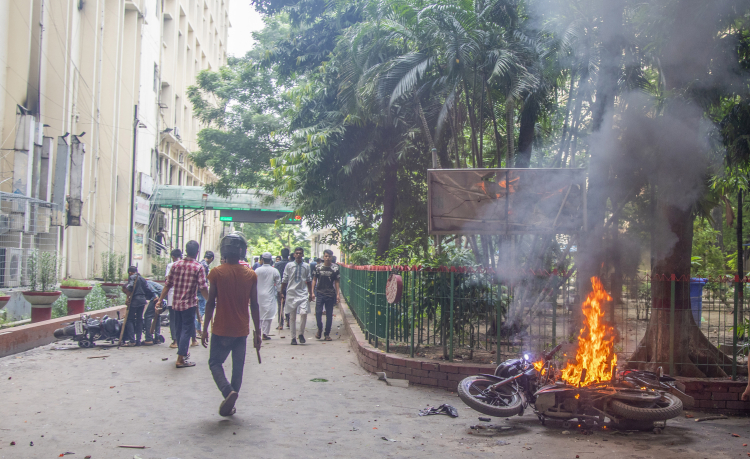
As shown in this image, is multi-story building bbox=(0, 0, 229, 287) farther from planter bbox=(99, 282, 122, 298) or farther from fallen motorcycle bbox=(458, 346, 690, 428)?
fallen motorcycle bbox=(458, 346, 690, 428)

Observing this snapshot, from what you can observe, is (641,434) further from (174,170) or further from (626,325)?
(174,170)

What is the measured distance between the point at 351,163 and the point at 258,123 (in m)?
13.7

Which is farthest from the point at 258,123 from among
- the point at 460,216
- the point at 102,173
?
the point at 460,216

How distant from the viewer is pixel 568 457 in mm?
4695

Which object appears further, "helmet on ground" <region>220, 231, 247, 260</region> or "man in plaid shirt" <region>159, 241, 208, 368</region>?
"man in plaid shirt" <region>159, 241, 208, 368</region>

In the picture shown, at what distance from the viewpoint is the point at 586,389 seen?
5.52 meters

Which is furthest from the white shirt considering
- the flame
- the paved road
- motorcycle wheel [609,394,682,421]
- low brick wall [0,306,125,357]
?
motorcycle wheel [609,394,682,421]

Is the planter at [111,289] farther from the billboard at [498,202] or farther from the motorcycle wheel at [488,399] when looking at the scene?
the motorcycle wheel at [488,399]

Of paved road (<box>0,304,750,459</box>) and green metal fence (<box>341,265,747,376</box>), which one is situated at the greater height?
green metal fence (<box>341,265,747,376</box>)

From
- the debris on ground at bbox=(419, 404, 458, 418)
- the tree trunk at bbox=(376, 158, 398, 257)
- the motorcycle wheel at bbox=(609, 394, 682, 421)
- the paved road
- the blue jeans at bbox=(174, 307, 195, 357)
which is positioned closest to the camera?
the paved road

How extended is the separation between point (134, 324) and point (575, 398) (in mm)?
7862

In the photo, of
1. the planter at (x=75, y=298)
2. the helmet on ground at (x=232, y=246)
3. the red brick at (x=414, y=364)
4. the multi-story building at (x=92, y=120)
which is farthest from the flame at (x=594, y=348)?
the multi-story building at (x=92, y=120)

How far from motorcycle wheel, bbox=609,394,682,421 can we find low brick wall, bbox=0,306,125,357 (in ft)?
27.6

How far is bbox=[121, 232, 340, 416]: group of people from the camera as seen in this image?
580cm
